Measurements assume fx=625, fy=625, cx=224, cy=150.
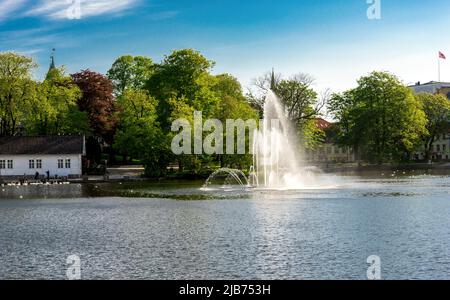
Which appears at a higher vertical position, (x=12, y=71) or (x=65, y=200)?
(x=12, y=71)

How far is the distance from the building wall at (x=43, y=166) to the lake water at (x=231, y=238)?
4032 cm

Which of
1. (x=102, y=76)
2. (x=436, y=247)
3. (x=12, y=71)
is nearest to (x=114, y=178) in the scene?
(x=12, y=71)

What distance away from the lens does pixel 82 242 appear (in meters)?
24.0

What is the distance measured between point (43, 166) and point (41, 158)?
105cm

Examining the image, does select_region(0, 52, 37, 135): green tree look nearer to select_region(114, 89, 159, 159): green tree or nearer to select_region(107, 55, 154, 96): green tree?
select_region(114, 89, 159, 159): green tree

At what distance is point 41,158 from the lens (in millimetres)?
79625

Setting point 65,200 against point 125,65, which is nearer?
point 65,200

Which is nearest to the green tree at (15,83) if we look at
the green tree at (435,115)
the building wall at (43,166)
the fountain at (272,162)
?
the building wall at (43,166)

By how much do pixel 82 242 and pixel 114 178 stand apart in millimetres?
50005

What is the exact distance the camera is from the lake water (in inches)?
734

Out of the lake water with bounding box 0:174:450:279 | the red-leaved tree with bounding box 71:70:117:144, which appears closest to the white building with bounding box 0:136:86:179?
the red-leaved tree with bounding box 71:70:117:144

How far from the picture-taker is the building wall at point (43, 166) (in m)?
79.2
